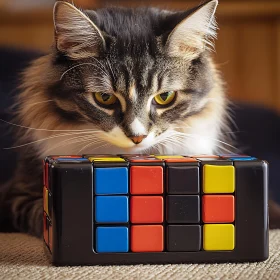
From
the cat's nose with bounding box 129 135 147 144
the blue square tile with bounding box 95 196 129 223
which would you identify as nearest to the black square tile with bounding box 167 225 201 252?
the blue square tile with bounding box 95 196 129 223

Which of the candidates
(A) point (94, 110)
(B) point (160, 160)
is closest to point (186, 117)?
(A) point (94, 110)

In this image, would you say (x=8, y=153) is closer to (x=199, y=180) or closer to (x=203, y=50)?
(x=203, y=50)

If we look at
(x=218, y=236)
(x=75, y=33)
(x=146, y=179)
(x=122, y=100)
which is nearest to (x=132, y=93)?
(x=122, y=100)

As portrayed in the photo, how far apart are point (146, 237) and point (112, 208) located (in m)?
0.10

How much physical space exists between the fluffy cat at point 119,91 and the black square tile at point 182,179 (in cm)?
24

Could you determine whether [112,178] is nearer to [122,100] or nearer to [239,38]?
[122,100]

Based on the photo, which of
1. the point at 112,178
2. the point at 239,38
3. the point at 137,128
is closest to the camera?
the point at 112,178

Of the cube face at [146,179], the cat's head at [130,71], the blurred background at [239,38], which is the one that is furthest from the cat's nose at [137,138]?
the blurred background at [239,38]

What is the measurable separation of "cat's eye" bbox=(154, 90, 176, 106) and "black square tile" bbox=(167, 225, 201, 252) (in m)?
0.42

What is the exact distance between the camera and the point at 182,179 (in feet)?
4.00

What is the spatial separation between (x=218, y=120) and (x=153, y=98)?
0.34 m

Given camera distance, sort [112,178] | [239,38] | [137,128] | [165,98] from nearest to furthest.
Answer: [112,178] < [137,128] < [165,98] < [239,38]

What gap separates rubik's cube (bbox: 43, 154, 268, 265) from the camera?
120 centimetres

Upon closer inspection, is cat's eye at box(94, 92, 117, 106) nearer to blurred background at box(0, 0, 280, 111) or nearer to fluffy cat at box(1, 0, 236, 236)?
fluffy cat at box(1, 0, 236, 236)
